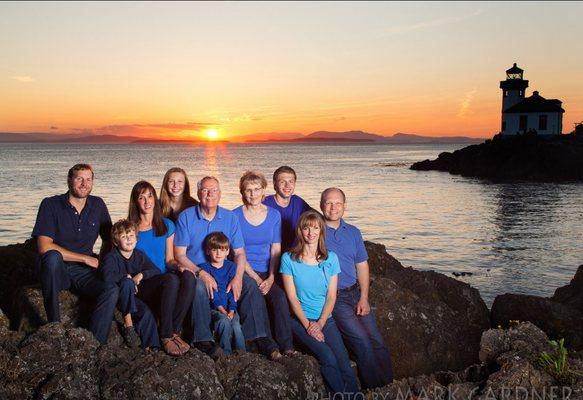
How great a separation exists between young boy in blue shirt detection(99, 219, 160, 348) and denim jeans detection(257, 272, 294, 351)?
1197 mm

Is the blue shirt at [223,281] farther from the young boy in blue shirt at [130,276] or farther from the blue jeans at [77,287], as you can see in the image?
the blue jeans at [77,287]

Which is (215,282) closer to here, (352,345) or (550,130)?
(352,345)

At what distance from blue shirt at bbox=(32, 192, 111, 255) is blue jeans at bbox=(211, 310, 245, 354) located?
6.00ft

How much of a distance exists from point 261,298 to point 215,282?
513mm

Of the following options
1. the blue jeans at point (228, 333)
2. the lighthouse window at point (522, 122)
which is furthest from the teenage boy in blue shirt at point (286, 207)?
the lighthouse window at point (522, 122)

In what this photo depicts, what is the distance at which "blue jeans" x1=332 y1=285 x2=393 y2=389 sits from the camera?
6.05m

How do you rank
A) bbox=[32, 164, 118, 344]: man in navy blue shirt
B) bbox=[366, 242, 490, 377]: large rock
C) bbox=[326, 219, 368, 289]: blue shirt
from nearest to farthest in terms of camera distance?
bbox=[32, 164, 118, 344]: man in navy blue shirt, bbox=[326, 219, 368, 289]: blue shirt, bbox=[366, 242, 490, 377]: large rock

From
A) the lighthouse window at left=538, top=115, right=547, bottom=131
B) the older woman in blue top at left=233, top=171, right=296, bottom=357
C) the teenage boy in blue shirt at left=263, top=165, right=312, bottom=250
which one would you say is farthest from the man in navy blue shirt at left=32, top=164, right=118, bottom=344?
the lighthouse window at left=538, top=115, right=547, bottom=131

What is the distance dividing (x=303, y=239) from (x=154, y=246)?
1690 millimetres

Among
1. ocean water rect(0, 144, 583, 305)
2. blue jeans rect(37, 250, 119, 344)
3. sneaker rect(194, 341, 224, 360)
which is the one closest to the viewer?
sneaker rect(194, 341, 224, 360)

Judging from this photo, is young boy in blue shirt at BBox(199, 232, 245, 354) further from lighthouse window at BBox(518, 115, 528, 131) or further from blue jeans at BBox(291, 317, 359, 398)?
lighthouse window at BBox(518, 115, 528, 131)

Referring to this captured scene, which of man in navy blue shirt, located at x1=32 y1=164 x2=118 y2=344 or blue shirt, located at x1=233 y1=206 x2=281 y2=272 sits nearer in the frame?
man in navy blue shirt, located at x1=32 y1=164 x2=118 y2=344

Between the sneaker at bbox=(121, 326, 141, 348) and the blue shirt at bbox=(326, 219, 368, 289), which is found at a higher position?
the blue shirt at bbox=(326, 219, 368, 289)

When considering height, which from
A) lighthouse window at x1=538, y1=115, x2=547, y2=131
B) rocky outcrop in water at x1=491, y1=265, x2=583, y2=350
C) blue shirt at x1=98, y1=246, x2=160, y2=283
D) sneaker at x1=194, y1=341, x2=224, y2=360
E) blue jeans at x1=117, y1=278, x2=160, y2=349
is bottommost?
rocky outcrop in water at x1=491, y1=265, x2=583, y2=350
